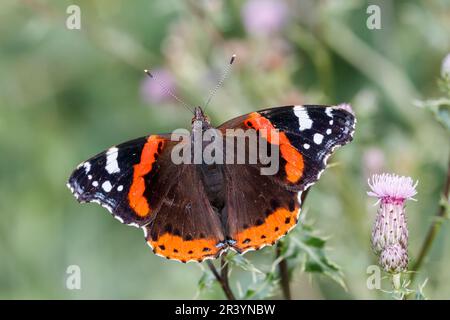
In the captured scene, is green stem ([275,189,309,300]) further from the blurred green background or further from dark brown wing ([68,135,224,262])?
the blurred green background

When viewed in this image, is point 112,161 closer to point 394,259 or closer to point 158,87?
point 394,259

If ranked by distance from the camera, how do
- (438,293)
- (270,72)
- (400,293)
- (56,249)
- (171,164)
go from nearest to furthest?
1. (400,293)
2. (171,164)
3. (438,293)
4. (270,72)
5. (56,249)

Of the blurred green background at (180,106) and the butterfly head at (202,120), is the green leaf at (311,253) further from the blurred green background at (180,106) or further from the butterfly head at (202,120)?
the blurred green background at (180,106)

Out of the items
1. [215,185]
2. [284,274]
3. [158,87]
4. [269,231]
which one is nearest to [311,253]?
[284,274]

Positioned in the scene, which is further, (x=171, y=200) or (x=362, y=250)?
(x=362, y=250)

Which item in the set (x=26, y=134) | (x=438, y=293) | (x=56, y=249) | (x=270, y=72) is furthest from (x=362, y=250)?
(x=26, y=134)

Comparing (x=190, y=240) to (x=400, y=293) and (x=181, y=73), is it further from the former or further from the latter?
(x=181, y=73)
